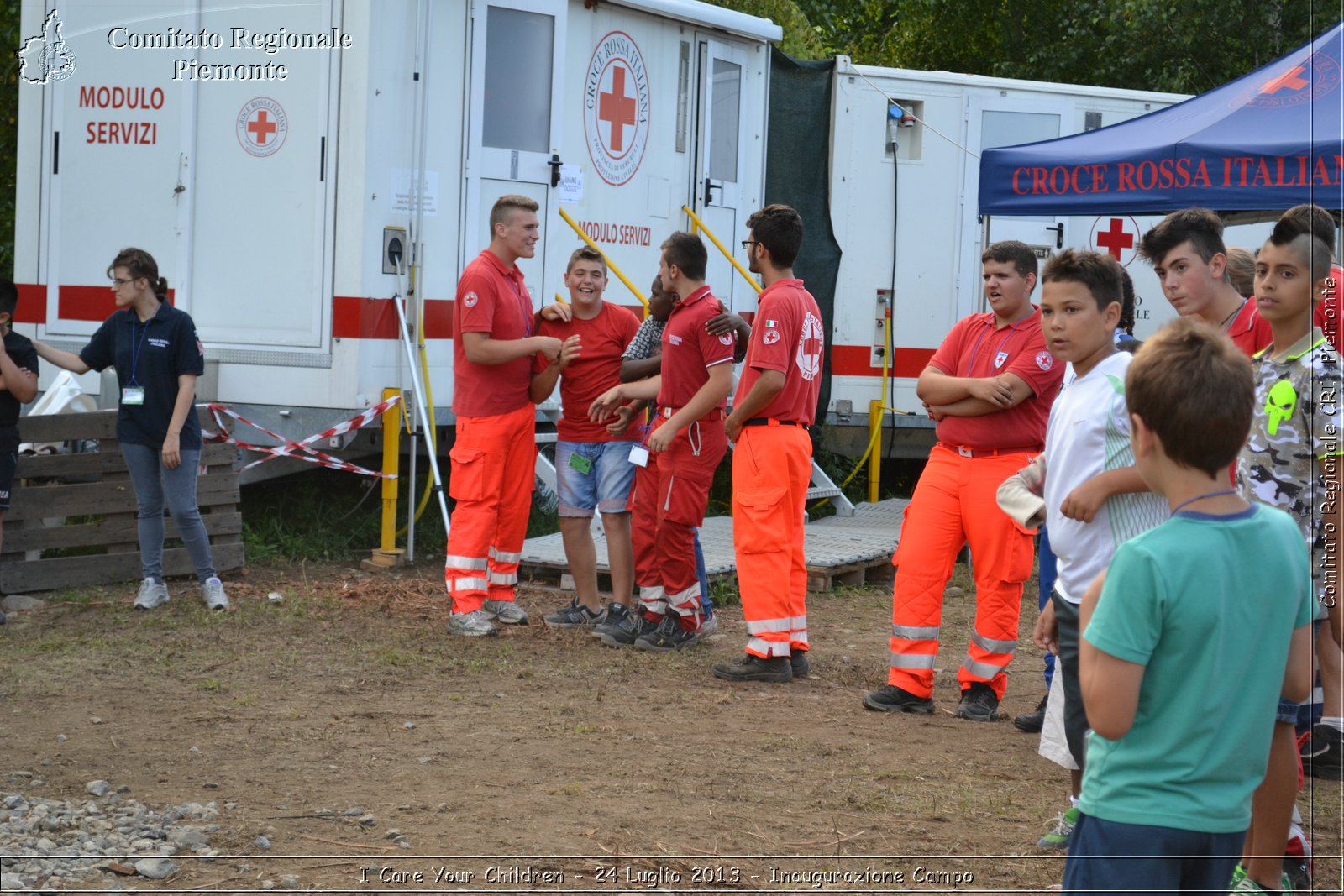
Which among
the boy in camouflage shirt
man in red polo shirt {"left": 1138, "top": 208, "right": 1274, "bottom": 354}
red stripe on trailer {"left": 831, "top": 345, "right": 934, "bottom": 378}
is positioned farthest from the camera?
red stripe on trailer {"left": 831, "top": 345, "right": 934, "bottom": 378}

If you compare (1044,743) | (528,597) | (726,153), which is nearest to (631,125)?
(726,153)

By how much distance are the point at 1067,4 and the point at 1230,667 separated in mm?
20697

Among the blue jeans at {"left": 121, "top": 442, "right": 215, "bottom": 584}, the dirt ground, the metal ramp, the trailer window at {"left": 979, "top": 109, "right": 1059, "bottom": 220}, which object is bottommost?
the dirt ground

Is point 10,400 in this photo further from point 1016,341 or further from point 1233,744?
point 1233,744

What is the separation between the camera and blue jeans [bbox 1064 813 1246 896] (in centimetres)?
238

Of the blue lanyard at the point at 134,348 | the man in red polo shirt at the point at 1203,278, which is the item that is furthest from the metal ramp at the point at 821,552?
the man in red polo shirt at the point at 1203,278

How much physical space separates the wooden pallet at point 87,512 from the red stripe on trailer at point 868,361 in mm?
5010

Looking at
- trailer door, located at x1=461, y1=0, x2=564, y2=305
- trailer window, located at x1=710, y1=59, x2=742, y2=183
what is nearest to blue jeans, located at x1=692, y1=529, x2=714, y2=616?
trailer door, located at x1=461, y1=0, x2=564, y2=305

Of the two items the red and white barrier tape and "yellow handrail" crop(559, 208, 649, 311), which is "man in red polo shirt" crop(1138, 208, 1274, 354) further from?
the red and white barrier tape

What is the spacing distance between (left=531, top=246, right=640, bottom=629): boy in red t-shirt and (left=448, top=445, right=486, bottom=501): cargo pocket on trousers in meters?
0.44

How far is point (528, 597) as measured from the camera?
8250mm

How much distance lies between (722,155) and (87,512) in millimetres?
5162

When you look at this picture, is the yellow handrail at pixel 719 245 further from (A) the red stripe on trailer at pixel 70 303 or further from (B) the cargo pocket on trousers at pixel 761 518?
(B) the cargo pocket on trousers at pixel 761 518

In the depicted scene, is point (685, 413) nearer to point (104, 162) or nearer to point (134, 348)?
point (134, 348)
